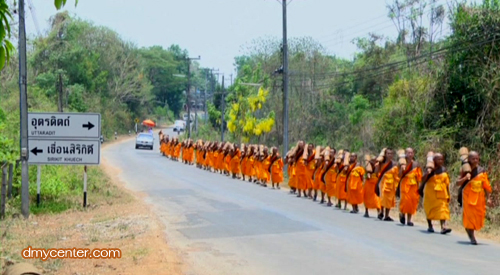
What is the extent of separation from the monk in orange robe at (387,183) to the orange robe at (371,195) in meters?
0.45

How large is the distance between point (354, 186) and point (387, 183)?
2.37m

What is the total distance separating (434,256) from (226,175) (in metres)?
25.4

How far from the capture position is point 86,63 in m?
73.0

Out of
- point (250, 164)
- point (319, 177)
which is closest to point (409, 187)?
point (319, 177)

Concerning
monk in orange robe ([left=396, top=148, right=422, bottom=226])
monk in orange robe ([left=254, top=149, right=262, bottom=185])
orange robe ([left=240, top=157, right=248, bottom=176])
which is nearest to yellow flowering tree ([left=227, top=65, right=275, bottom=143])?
orange robe ([left=240, top=157, right=248, bottom=176])

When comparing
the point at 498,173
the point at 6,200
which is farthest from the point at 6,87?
the point at 498,173

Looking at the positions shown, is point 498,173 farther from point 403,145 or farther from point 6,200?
point 6,200

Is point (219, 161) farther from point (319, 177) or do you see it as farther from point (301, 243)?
point (301, 243)

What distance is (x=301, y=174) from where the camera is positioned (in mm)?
24281

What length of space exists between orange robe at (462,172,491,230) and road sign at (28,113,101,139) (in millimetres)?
9883

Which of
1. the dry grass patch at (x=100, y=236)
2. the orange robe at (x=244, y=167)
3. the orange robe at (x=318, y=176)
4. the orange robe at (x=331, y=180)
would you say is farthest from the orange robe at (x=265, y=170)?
the dry grass patch at (x=100, y=236)

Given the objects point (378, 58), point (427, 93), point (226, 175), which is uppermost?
point (378, 58)

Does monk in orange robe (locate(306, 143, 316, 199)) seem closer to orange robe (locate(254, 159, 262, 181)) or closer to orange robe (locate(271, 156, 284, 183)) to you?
orange robe (locate(271, 156, 284, 183))

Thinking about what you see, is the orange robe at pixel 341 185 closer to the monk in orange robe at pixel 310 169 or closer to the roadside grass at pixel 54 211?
the monk in orange robe at pixel 310 169
